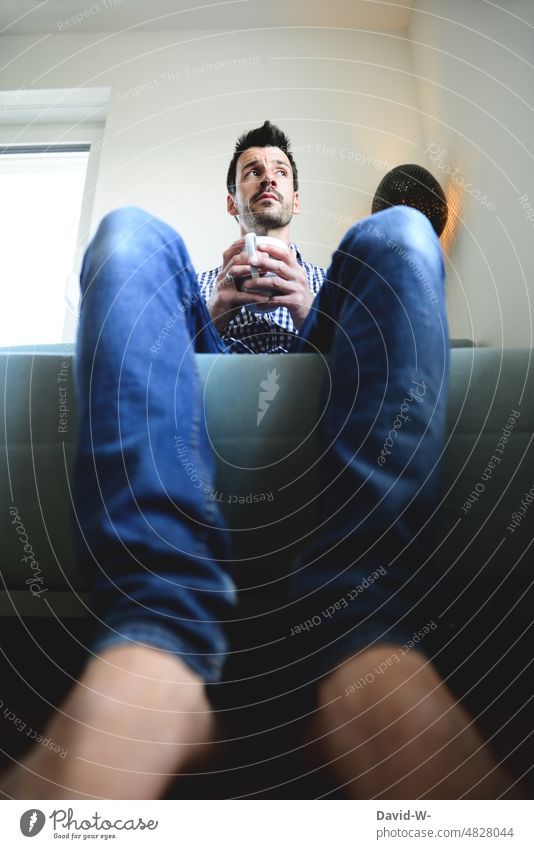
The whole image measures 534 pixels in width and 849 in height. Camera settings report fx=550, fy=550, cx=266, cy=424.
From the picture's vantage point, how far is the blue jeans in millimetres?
217

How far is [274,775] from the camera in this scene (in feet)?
0.70

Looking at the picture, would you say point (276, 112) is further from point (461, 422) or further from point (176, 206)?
point (461, 422)

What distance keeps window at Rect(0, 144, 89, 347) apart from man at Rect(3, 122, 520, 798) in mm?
1125

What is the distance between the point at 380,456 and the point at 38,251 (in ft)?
4.47

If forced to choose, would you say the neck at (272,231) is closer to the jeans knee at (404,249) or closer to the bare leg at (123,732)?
the jeans knee at (404,249)

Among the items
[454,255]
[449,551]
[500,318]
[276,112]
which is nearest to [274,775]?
[449,551]

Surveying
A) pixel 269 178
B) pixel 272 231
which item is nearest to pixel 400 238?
pixel 272 231

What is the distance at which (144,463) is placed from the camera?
0.79 feet

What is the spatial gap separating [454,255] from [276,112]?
2.06 feet

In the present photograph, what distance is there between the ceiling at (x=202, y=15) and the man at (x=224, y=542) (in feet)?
3.91

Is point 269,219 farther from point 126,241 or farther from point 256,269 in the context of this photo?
point 126,241

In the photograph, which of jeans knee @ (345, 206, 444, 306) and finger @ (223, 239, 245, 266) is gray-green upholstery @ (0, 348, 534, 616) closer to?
Answer: jeans knee @ (345, 206, 444, 306)

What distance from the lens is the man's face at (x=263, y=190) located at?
873 mm

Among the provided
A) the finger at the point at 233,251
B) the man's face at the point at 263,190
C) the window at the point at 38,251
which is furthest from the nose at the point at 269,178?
the window at the point at 38,251
